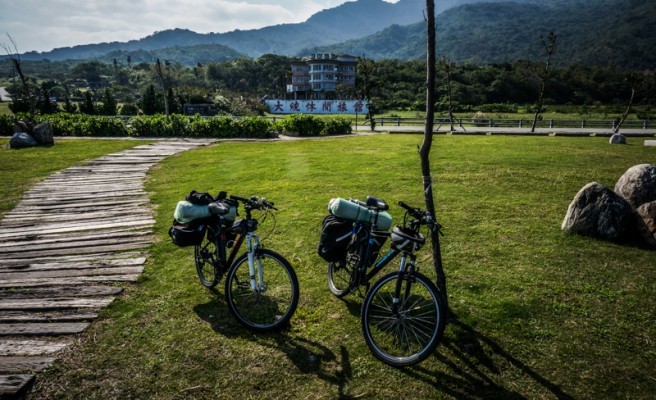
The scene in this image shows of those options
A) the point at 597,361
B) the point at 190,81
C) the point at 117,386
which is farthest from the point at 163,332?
the point at 190,81

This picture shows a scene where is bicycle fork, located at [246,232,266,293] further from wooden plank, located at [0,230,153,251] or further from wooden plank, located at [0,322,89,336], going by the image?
wooden plank, located at [0,230,153,251]

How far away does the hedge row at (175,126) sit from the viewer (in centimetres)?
2722

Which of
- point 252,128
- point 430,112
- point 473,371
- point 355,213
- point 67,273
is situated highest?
point 430,112

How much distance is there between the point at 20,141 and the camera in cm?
2152

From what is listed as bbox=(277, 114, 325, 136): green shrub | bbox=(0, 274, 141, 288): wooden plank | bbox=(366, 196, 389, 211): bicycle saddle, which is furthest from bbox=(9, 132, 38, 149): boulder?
bbox=(366, 196, 389, 211): bicycle saddle

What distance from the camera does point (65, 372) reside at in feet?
13.0

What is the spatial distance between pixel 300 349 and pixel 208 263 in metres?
2.18

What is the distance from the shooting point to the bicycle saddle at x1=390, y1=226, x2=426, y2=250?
3.98 m

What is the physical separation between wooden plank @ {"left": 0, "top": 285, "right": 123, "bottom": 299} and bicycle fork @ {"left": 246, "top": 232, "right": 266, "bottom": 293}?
7.92 feet

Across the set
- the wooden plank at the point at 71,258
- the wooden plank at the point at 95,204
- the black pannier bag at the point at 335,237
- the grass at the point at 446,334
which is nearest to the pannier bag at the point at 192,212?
the grass at the point at 446,334

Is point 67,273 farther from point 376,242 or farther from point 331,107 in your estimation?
point 331,107

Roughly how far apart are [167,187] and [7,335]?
809 centimetres

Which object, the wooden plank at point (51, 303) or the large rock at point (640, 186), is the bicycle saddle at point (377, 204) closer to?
the wooden plank at point (51, 303)

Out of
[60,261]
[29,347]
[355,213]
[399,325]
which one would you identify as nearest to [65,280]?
[60,261]
